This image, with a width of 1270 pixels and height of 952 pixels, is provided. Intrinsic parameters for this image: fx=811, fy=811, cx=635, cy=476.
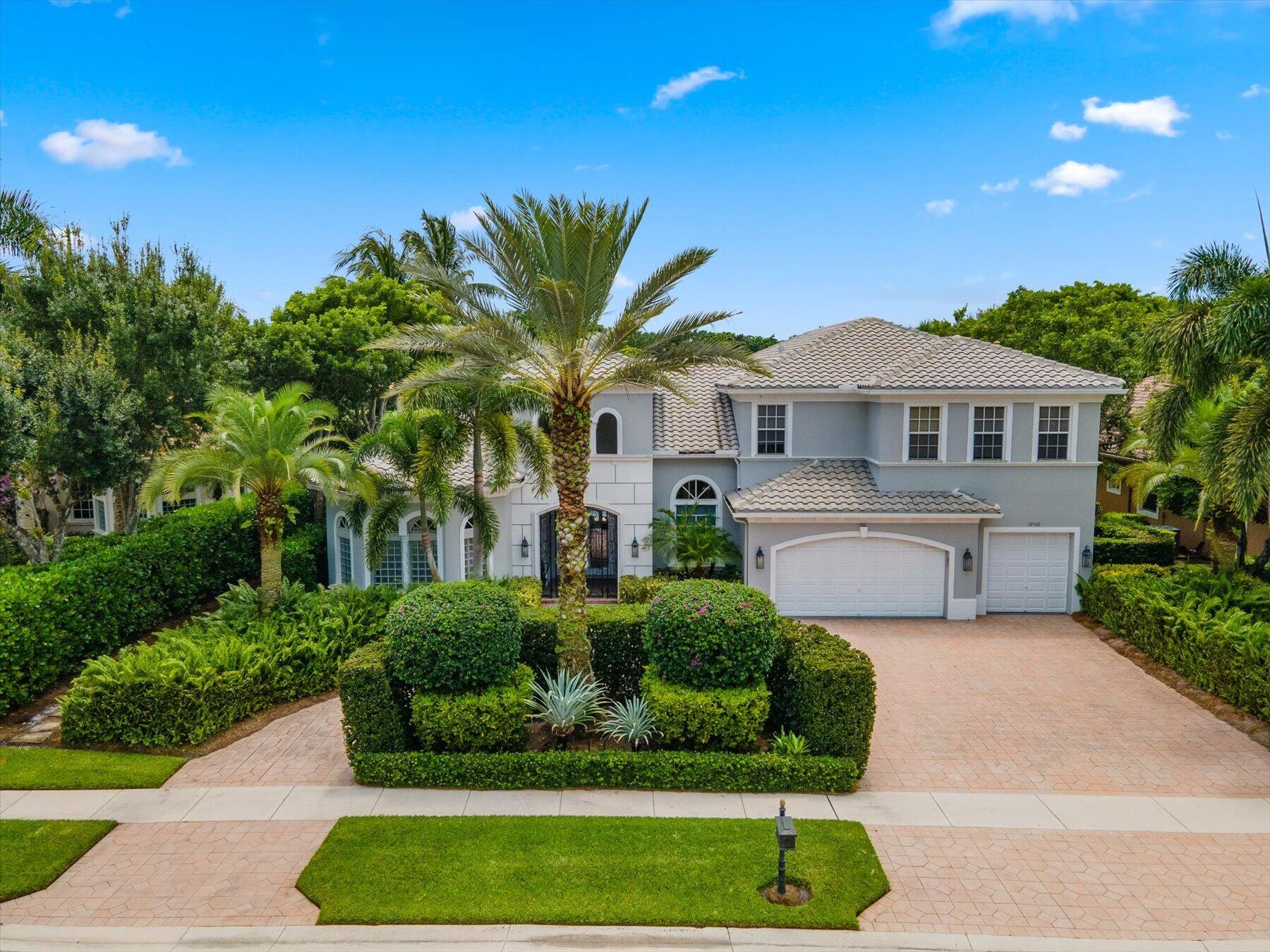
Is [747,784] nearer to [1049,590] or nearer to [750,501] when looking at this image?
[750,501]

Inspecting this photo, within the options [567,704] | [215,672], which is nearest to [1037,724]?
[567,704]

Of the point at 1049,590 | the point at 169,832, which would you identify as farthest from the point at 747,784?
the point at 1049,590

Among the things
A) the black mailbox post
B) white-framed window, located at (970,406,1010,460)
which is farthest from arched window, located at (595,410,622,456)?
the black mailbox post

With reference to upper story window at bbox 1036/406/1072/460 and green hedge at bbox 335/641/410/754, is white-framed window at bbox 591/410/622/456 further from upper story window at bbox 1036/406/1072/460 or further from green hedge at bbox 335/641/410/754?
green hedge at bbox 335/641/410/754

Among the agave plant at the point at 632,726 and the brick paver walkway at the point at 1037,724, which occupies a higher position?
the agave plant at the point at 632,726

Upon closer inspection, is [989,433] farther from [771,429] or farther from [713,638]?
[713,638]

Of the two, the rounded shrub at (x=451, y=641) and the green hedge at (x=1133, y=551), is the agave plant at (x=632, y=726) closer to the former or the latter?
the rounded shrub at (x=451, y=641)

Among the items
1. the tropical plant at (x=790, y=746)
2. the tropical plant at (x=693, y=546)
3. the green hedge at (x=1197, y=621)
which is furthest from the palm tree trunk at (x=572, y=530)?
the green hedge at (x=1197, y=621)
